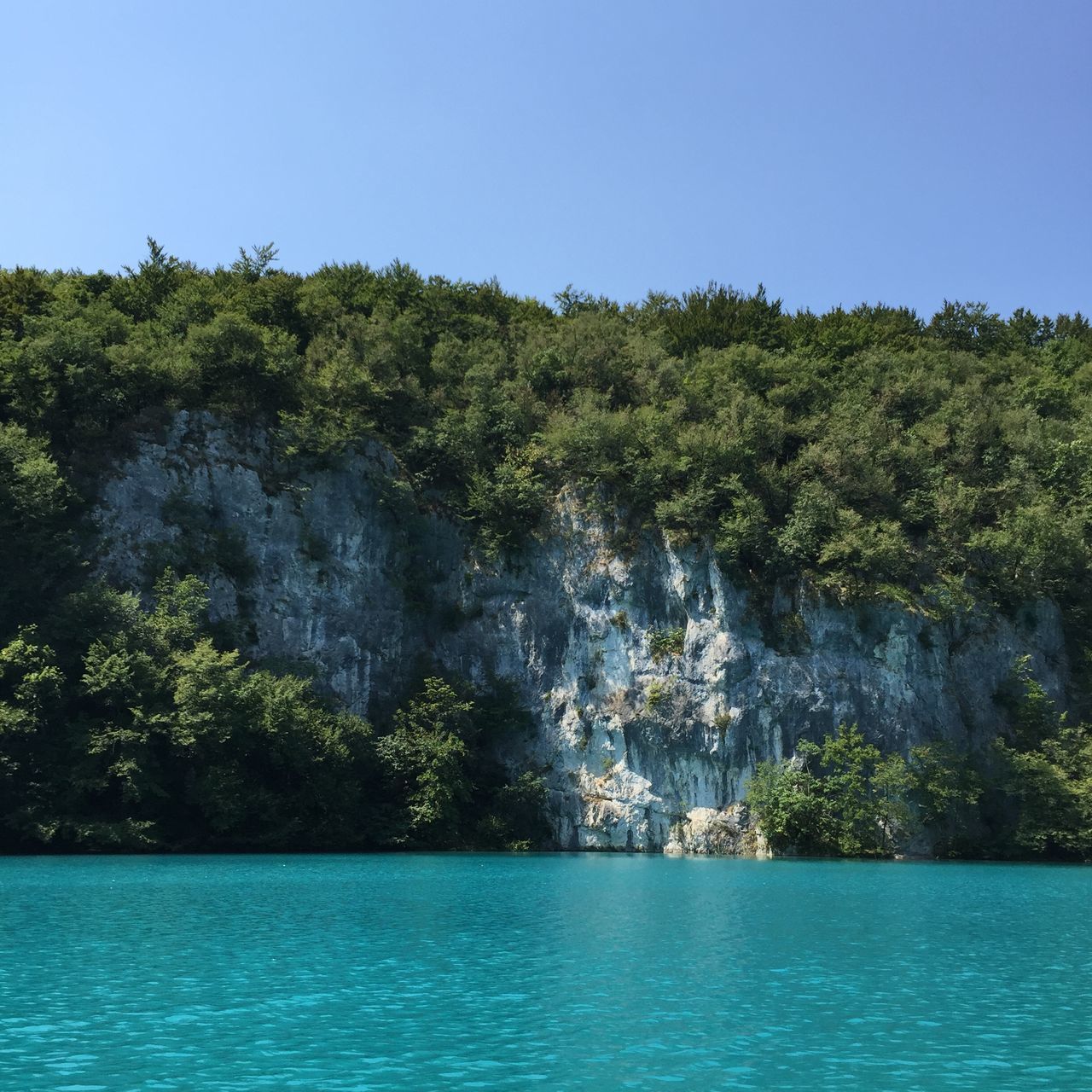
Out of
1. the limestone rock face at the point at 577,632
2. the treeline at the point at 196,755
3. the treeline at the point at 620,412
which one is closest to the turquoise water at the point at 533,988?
the treeline at the point at 196,755

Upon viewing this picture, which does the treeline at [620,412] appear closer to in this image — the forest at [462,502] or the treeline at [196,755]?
the forest at [462,502]

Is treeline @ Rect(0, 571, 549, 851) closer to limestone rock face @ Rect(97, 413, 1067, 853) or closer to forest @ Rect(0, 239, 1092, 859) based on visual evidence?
forest @ Rect(0, 239, 1092, 859)

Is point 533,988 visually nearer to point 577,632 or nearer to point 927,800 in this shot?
point 927,800

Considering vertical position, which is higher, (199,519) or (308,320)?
(308,320)

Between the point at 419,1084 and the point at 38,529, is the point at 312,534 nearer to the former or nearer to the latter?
the point at 38,529

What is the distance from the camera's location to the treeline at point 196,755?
39.0 m

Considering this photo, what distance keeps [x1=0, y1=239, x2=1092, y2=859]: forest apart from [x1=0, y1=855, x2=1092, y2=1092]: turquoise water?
13.2 metres

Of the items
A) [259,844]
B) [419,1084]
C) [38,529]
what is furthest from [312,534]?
[419,1084]

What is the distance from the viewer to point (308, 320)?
5781 centimetres

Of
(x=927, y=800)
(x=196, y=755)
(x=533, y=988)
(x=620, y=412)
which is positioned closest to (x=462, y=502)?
(x=620, y=412)

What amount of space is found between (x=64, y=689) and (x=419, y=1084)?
34.3 m

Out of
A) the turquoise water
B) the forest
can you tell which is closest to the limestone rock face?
the forest

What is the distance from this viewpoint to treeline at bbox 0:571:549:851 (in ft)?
128

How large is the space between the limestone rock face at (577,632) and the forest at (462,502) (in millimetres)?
1118
